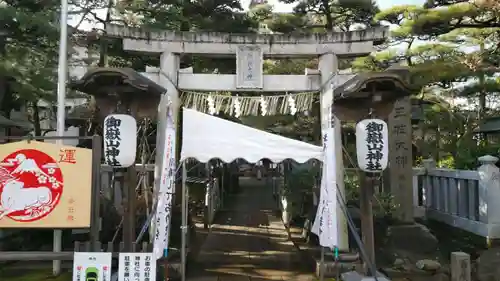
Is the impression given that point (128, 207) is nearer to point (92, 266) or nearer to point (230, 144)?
point (92, 266)

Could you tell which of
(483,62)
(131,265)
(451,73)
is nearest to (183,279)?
(131,265)

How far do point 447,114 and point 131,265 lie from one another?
1646 cm

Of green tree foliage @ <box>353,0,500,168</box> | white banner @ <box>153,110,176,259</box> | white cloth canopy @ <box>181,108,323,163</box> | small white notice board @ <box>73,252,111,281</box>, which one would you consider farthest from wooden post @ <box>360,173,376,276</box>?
green tree foliage @ <box>353,0,500,168</box>

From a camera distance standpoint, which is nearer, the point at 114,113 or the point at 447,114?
the point at 114,113

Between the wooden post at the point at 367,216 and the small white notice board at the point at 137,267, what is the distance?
3.41 meters

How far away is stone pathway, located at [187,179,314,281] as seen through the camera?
29.1 ft

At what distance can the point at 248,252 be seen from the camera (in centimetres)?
1095

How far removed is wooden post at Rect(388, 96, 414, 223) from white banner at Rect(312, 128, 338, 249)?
466 cm

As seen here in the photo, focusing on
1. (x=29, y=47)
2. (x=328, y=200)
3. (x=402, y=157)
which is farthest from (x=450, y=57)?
(x=29, y=47)

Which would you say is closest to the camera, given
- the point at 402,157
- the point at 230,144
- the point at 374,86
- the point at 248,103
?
the point at 374,86

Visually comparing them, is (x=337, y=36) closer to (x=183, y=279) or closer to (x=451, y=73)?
(x=183, y=279)

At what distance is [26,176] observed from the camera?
25.6ft

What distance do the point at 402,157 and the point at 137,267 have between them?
25.8 ft

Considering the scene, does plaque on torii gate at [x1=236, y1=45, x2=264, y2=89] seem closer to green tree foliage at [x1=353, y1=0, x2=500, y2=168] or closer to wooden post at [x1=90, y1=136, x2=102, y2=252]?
wooden post at [x1=90, y1=136, x2=102, y2=252]
